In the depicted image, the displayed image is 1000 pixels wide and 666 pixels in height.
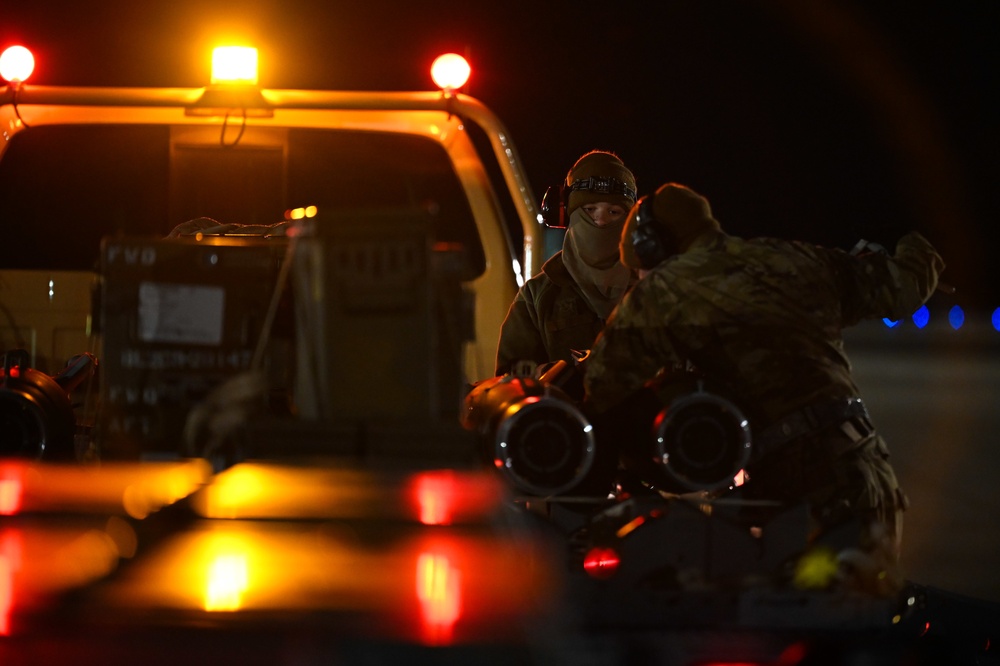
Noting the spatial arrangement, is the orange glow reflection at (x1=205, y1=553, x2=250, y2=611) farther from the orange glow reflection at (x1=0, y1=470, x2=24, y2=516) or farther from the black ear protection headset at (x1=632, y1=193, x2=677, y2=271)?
the black ear protection headset at (x1=632, y1=193, x2=677, y2=271)

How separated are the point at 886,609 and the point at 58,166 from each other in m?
3.70

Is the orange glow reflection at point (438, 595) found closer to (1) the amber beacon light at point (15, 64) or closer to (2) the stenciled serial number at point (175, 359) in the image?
(2) the stenciled serial number at point (175, 359)

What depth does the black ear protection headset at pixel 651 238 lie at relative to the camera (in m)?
3.20

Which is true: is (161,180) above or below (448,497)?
above

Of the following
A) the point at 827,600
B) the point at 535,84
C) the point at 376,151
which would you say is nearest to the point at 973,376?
the point at 535,84

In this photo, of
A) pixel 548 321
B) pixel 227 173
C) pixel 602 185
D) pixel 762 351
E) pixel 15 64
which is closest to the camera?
→ pixel 762 351

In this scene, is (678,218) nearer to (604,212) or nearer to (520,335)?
(604,212)

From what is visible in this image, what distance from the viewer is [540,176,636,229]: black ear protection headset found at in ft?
15.0

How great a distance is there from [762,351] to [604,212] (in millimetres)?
1617

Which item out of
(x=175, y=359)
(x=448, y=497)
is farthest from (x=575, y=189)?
(x=448, y=497)

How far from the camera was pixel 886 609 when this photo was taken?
2523 mm

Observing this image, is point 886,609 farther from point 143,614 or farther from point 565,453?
point 143,614

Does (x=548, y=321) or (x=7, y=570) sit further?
(x=548, y=321)

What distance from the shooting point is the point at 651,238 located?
10.5 ft
